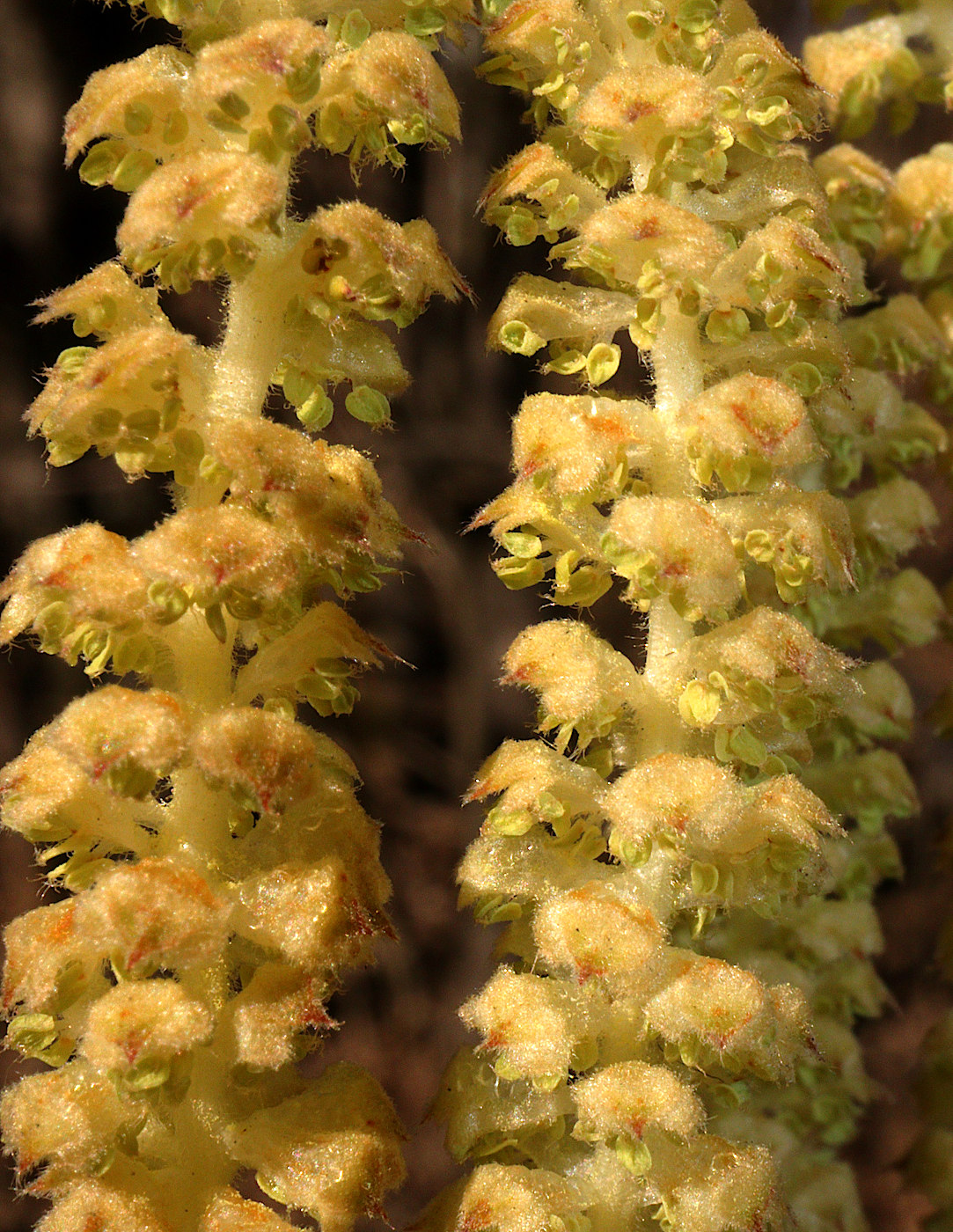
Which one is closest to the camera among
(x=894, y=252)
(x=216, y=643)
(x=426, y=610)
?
(x=216, y=643)

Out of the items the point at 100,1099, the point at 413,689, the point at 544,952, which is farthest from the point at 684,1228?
the point at 413,689

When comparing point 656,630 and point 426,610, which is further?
point 426,610

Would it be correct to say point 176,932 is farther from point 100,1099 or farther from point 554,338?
point 554,338

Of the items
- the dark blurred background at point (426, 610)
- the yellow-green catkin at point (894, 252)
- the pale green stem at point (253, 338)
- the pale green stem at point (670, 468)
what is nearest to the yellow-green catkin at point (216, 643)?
the pale green stem at point (253, 338)

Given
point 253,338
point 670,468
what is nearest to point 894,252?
point 670,468

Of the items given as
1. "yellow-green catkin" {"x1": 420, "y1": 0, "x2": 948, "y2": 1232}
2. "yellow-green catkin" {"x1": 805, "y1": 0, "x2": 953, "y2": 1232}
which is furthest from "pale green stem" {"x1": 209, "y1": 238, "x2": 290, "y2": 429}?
"yellow-green catkin" {"x1": 805, "y1": 0, "x2": 953, "y2": 1232}

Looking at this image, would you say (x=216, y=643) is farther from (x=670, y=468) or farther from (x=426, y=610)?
(x=426, y=610)

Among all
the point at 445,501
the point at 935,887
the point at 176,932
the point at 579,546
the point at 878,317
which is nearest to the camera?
the point at 176,932
